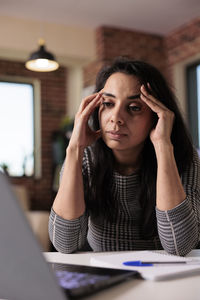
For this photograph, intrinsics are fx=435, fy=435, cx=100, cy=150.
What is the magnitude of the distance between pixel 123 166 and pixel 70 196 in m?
0.33

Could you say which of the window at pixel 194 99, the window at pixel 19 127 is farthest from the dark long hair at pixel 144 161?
the window at pixel 19 127

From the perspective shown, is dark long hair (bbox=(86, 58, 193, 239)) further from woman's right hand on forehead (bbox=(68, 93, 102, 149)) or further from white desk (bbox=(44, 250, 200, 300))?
white desk (bbox=(44, 250, 200, 300))

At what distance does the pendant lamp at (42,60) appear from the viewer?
4.24 m

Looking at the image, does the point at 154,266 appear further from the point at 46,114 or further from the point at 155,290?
the point at 46,114

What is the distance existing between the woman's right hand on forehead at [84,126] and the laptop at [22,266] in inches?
32.3

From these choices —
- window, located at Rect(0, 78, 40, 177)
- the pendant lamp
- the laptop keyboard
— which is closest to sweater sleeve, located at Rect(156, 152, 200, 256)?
the laptop keyboard

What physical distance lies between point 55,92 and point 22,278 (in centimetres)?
653

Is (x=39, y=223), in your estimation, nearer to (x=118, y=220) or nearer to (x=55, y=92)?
(x=55, y=92)

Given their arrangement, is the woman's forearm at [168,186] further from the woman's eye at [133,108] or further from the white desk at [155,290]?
the white desk at [155,290]

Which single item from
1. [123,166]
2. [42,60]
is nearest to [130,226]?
[123,166]

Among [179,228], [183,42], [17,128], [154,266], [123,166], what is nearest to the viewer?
[154,266]

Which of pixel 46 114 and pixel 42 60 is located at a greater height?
pixel 42 60

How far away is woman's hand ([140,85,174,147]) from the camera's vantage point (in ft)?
4.53

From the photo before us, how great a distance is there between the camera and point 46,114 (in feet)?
22.4
